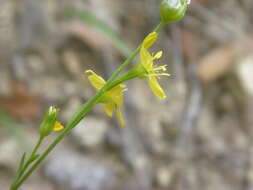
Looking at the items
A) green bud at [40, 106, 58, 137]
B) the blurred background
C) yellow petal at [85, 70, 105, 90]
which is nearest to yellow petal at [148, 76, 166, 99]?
yellow petal at [85, 70, 105, 90]

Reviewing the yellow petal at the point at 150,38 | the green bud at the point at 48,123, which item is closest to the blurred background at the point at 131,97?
the green bud at the point at 48,123

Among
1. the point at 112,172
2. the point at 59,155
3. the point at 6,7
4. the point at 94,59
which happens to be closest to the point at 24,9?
the point at 6,7

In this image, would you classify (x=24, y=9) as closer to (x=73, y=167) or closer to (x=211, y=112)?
(x=73, y=167)

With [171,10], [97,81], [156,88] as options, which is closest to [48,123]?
[97,81]

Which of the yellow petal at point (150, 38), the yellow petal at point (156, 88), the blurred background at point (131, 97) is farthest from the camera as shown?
the blurred background at point (131, 97)

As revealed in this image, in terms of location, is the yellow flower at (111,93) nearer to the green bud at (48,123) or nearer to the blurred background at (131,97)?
the green bud at (48,123)

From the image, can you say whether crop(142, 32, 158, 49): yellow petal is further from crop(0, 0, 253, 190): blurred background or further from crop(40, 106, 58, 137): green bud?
crop(0, 0, 253, 190): blurred background
